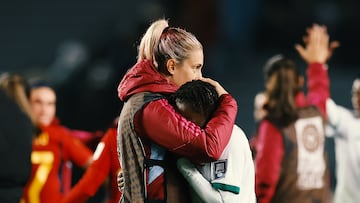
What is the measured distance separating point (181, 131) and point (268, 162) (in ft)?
7.57

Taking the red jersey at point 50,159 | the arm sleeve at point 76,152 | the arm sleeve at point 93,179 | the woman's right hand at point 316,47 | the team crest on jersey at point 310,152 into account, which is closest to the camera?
the arm sleeve at point 93,179

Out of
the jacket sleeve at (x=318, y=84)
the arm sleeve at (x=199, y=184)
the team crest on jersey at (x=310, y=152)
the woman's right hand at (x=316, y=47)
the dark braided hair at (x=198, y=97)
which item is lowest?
the arm sleeve at (x=199, y=184)

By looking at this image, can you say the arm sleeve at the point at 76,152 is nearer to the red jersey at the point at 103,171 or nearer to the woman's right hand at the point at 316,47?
the red jersey at the point at 103,171

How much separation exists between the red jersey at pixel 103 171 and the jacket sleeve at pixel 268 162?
1.04 m

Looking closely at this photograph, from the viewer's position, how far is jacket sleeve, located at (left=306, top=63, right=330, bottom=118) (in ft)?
24.8

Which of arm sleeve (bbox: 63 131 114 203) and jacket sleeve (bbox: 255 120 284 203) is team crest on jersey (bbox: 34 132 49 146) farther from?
jacket sleeve (bbox: 255 120 284 203)

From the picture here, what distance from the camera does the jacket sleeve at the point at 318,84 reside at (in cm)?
755

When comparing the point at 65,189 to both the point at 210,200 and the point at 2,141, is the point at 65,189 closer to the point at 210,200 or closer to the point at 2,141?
the point at 2,141

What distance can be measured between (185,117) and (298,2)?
11483 mm

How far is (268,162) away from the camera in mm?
7535

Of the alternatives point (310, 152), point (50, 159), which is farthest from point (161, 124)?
point (50, 159)

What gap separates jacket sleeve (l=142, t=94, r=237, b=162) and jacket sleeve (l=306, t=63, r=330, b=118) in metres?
2.28

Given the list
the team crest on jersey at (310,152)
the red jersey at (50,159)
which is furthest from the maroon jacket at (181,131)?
the red jersey at (50,159)

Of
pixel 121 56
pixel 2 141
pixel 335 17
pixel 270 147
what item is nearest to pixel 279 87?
pixel 270 147
